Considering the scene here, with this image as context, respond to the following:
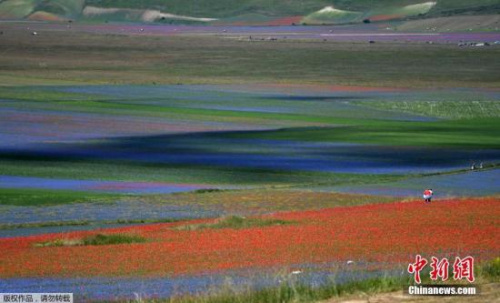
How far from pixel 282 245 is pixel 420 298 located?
987 centimetres

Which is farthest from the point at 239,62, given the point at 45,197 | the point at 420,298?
the point at 420,298

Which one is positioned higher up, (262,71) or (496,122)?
(262,71)

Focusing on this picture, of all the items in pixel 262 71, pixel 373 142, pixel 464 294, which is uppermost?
pixel 262 71

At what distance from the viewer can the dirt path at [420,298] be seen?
59.2 feet

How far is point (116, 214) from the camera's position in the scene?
37.8m

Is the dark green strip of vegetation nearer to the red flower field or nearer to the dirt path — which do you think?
A: the red flower field

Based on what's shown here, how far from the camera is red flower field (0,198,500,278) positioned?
25.2m

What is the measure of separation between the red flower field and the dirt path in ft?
17.2

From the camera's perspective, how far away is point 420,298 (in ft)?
59.8

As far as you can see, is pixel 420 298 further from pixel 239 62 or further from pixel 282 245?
pixel 239 62

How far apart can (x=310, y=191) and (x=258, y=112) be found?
27.2m

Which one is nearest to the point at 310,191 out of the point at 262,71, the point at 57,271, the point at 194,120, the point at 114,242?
the point at 114,242

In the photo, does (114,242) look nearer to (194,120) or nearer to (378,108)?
(194,120)

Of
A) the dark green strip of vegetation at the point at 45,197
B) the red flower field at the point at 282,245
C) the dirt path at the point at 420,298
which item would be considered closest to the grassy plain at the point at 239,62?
the dark green strip of vegetation at the point at 45,197
